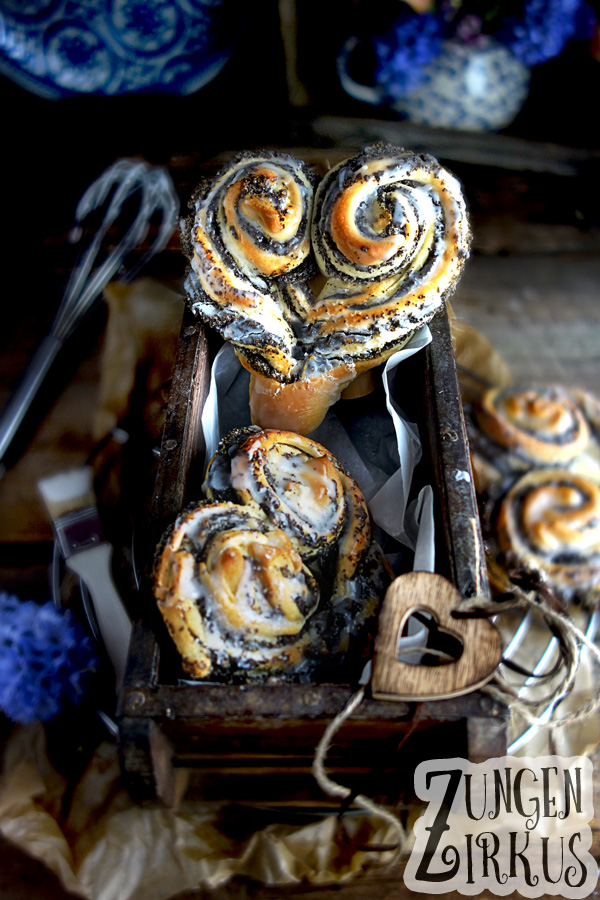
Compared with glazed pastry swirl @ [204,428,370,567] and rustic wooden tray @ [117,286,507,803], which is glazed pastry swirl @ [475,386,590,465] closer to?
rustic wooden tray @ [117,286,507,803]

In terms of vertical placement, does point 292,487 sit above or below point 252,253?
below

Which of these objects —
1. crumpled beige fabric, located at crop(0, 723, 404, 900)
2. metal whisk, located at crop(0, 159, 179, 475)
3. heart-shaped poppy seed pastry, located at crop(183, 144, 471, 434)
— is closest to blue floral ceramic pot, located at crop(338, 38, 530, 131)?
metal whisk, located at crop(0, 159, 179, 475)

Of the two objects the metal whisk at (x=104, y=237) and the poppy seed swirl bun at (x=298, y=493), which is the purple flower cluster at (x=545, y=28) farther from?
the poppy seed swirl bun at (x=298, y=493)

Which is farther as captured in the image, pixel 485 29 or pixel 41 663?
pixel 485 29

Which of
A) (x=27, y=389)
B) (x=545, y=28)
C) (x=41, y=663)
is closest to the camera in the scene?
(x=41, y=663)

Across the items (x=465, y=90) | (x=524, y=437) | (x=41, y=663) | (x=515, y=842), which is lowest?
(x=515, y=842)

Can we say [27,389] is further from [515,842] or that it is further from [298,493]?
[515,842]

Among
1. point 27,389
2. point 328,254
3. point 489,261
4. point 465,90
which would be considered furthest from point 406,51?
point 27,389

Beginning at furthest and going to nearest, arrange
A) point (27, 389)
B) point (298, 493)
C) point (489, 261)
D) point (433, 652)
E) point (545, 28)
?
point (489, 261), point (545, 28), point (27, 389), point (298, 493), point (433, 652)
